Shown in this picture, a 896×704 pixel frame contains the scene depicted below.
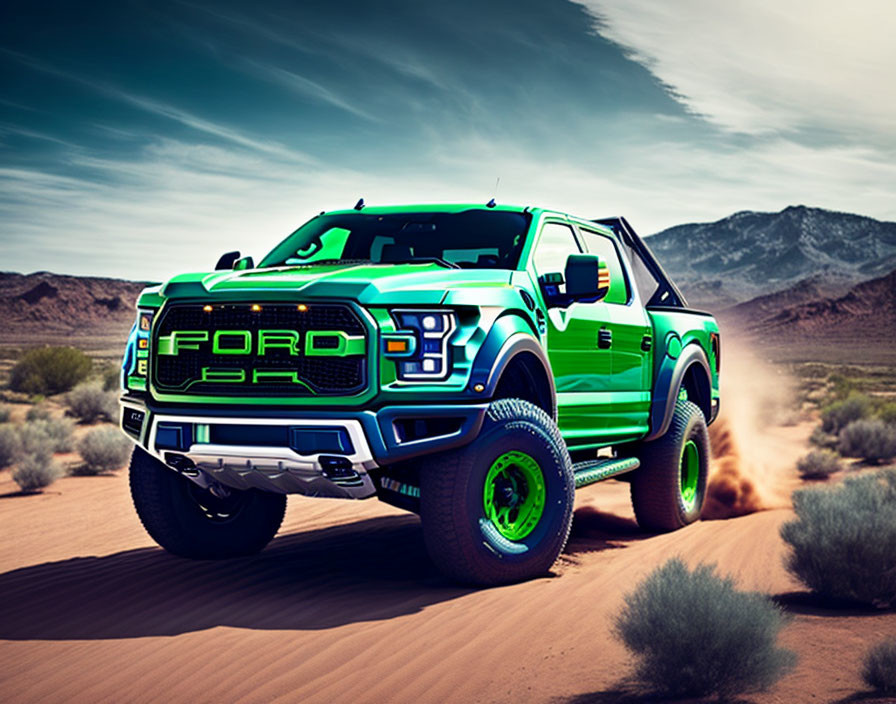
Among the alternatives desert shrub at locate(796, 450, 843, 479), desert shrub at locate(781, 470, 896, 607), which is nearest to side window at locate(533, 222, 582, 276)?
desert shrub at locate(781, 470, 896, 607)

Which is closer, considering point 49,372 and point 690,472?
point 690,472

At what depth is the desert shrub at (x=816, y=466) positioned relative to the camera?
47.6 ft

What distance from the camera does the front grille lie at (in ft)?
19.8

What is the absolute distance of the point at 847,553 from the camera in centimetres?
638

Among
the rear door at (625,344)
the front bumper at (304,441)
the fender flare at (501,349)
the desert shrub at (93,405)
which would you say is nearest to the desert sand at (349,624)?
the front bumper at (304,441)

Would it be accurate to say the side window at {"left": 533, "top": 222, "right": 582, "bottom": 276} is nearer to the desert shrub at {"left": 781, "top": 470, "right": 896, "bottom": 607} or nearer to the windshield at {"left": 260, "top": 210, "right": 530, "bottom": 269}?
the windshield at {"left": 260, "top": 210, "right": 530, "bottom": 269}

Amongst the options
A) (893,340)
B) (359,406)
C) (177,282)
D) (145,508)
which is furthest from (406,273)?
(893,340)

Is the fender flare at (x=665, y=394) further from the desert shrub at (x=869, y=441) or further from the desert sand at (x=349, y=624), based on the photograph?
the desert shrub at (x=869, y=441)

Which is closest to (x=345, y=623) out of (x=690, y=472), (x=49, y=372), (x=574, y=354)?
(x=574, y=354)

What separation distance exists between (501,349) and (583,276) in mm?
1051

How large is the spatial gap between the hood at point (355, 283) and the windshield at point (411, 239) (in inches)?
21.3

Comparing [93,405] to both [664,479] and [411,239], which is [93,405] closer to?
[664,479]

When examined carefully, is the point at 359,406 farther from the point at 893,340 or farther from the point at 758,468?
the point at 893,340

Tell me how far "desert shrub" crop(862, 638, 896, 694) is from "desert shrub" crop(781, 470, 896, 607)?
170cm
